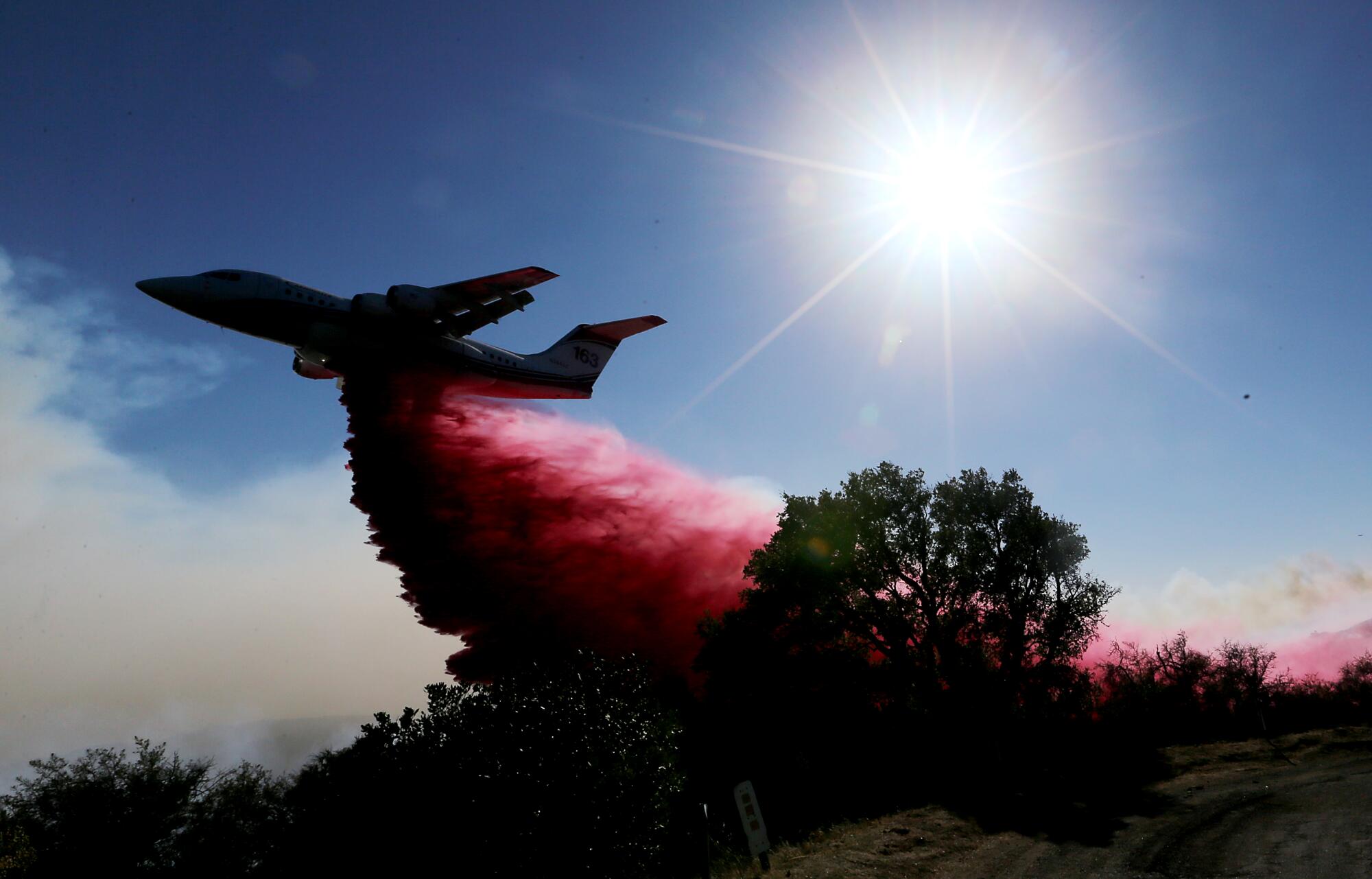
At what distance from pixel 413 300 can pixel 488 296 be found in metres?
3.12

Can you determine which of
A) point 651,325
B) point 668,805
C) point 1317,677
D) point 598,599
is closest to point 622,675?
point 668,805

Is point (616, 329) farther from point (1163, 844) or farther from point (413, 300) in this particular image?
point (1163, 844)

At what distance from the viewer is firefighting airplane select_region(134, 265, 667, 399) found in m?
26.4

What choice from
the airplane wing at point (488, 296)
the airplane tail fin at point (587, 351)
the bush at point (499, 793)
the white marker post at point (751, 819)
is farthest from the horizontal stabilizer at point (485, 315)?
the white marker post at point (751, 819)

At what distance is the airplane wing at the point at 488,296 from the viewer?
27.8m

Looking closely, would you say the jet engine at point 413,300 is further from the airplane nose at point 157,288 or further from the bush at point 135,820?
the bush at point 135,820

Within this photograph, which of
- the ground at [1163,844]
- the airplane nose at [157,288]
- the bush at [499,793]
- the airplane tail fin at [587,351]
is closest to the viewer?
the bush at [499,793]

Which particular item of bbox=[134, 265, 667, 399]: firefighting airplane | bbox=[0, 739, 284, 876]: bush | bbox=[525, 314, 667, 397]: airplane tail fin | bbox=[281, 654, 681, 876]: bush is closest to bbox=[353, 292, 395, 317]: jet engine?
bbox=[134, 265, 667, 399]: firefighting airplane

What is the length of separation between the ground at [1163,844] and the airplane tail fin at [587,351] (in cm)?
2551

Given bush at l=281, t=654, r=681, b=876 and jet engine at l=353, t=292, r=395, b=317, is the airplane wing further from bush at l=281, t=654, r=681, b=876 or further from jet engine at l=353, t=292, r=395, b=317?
bush at l=281, t=654, r=681, b=876

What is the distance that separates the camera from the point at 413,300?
27922mm

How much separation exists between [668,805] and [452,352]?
2313 centimetres

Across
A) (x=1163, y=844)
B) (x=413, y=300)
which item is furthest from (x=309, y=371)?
(x=1163, y=844)

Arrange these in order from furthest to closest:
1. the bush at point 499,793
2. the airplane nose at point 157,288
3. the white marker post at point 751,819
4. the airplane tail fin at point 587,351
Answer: the airplane tail fin at point 587,351, the airplane nose at point 157,288, the white marker post at point 751,819, the bush at point 499,793
